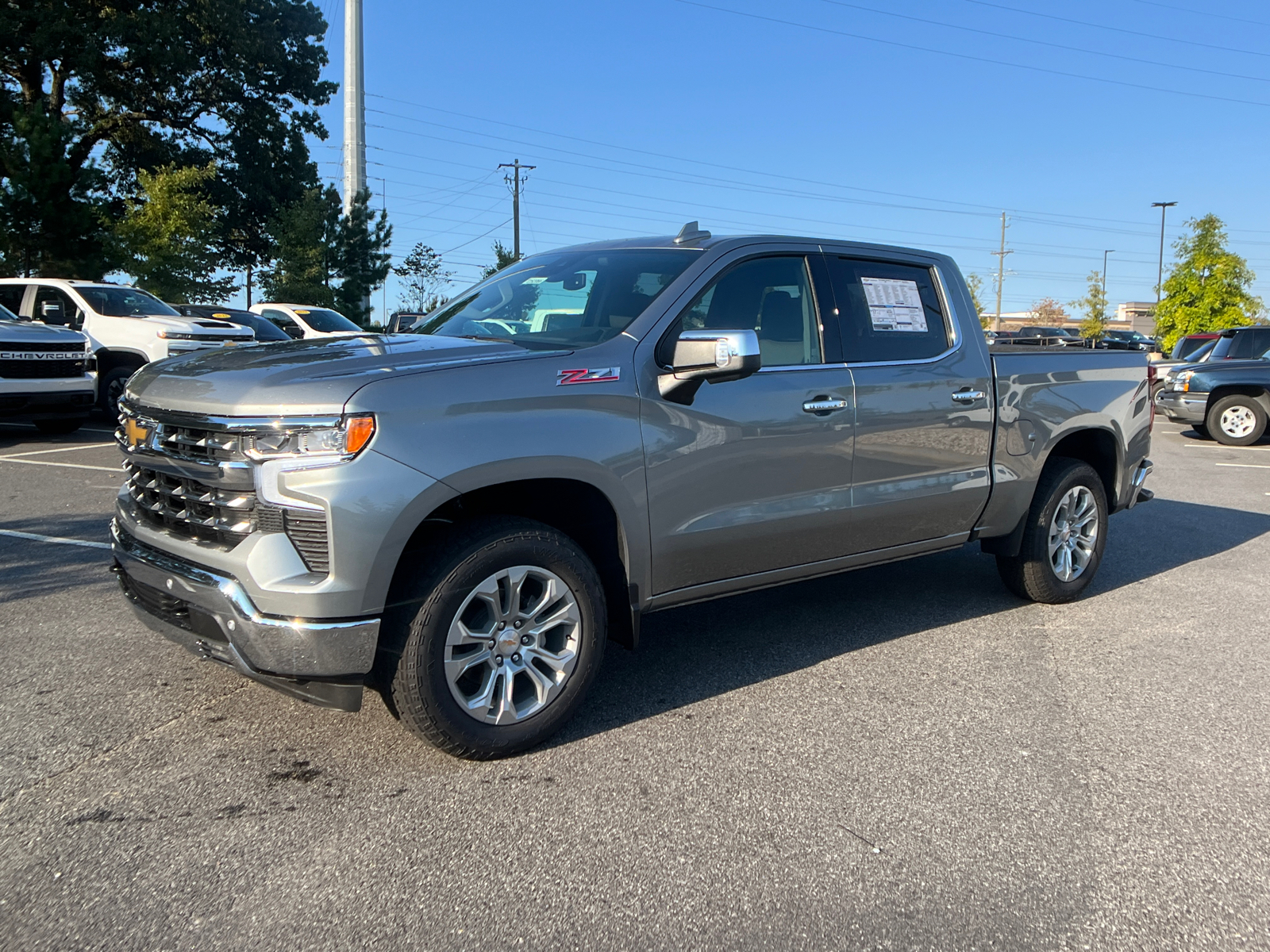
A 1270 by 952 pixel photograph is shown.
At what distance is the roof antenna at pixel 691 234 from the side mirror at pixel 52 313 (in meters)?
11.8

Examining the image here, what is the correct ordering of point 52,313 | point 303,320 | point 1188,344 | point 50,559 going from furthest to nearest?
point 1188,344, point 303,320, point 52,313, point 50,559

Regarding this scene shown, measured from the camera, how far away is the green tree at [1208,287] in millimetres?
35969

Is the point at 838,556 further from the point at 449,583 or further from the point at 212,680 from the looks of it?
the point at 212,680

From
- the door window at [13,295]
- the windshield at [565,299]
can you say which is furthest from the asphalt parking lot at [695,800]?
the door window at [13,295]

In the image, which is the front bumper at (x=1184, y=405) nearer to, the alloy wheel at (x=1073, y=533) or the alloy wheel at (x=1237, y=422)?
the alloy wheel at (x=1237, y=422)

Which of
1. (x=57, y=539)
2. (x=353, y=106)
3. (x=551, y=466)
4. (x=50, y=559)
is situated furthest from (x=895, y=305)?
(x=353, y=106)

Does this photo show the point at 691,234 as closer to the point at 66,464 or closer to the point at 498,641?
the point at 498,641

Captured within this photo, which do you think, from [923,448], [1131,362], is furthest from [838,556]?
[1131,362]

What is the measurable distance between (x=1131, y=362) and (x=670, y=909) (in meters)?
4.75

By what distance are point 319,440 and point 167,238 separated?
27582 millimetres

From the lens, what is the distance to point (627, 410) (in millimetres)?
3764

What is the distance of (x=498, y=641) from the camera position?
3.49m

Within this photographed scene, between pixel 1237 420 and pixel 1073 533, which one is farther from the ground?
pixel 1237 420

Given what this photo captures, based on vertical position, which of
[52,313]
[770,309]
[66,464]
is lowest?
[66,464]
